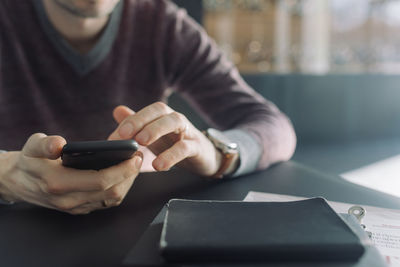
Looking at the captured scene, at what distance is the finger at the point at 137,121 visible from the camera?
0.48m

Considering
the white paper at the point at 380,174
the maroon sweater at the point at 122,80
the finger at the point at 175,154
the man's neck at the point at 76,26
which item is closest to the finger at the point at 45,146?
the finger at the point at 175,154

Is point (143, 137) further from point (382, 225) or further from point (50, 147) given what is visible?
point (382, 225)

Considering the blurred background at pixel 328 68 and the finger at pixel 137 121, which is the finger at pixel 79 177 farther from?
the blurred background at pixel 328 68

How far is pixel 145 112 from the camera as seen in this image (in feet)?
1.67

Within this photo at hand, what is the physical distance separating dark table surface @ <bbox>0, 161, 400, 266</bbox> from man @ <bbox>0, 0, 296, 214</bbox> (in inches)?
1.9

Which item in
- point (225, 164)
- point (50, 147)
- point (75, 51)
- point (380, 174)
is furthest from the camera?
point (380, 174)

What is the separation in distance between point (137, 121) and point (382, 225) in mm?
319

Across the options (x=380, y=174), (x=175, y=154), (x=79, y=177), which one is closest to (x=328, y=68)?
(x=380, y=174)

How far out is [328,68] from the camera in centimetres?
405

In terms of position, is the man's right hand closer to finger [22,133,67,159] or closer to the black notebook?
finger [22,133,67,159]

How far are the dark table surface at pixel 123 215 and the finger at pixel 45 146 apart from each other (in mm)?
85

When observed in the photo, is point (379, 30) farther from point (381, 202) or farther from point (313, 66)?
point (381, 202)

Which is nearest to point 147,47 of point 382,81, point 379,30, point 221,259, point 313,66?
point 221,259

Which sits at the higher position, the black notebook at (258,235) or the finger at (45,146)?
the finger at (45,146)
